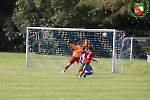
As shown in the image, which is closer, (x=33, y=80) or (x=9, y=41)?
(x=33, y=80)

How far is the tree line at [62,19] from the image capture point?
148ft

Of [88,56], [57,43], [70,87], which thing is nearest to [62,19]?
[57,43]

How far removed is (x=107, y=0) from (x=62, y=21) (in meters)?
5.06

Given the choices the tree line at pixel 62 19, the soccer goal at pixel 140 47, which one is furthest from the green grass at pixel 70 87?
the tree line at pixel 62 19

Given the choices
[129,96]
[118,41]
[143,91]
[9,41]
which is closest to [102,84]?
[143,91]

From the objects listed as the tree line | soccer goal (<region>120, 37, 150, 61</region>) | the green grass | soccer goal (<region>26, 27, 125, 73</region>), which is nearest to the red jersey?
the green grass

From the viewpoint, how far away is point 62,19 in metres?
45.2

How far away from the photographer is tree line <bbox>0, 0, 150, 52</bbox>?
148 feet

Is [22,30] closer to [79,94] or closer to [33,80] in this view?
[33,80]

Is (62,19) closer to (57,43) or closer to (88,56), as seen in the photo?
(57,43)

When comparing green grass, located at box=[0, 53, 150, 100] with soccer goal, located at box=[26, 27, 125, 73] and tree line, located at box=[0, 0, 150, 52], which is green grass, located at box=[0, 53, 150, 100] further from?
tree line, located at box=[0, 0, 150, 52]

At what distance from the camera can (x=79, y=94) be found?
55.2 ft

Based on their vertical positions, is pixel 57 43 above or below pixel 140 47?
above

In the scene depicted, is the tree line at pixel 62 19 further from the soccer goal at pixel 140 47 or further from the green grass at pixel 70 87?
the green grass at pixel 70 87
